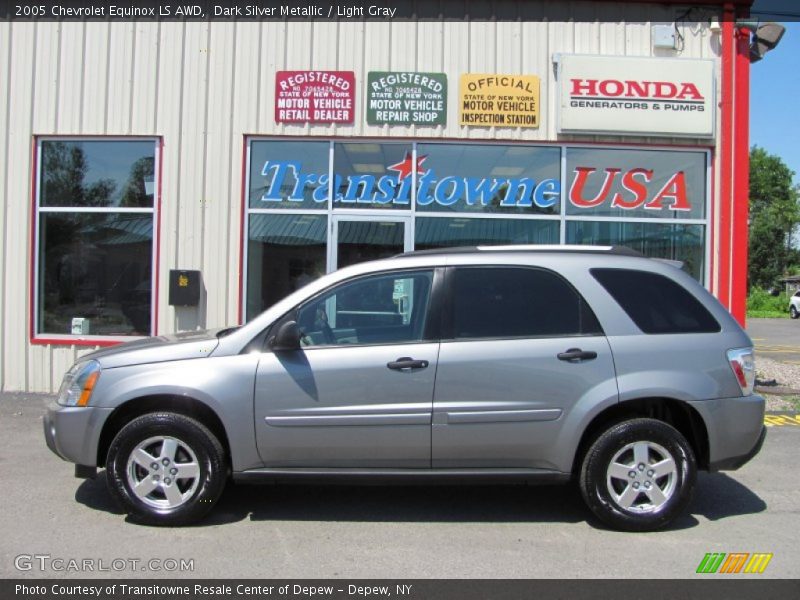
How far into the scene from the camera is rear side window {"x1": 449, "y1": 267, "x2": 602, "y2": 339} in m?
4.55

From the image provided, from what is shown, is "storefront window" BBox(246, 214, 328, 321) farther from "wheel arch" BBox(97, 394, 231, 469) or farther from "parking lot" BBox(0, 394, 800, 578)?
Result: "wheel arch" BBox(97, 394, 231, 469)

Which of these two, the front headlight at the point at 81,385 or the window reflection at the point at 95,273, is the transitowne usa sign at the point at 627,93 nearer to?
the window reflection at the point at 95,273

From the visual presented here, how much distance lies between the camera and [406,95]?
9.12 metres

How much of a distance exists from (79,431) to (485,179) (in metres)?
6.29

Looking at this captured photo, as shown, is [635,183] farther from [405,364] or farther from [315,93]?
[405,364]

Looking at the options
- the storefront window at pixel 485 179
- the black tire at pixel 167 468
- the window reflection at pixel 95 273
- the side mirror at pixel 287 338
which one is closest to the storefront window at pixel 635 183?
the storefront window at pixel 485 179

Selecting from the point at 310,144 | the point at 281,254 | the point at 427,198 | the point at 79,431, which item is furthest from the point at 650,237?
the point at 79,431

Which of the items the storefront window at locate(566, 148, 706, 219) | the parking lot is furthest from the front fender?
the storefront window at locate(566, 148, 706, 219)

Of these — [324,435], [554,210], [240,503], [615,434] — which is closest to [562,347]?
[615,434]

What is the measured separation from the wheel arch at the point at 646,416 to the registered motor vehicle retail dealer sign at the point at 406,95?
557 centimetres

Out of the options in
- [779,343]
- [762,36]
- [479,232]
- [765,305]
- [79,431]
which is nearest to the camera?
[79,431]

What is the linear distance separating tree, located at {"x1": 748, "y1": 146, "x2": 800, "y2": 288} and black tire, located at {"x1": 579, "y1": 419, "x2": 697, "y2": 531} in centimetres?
5678

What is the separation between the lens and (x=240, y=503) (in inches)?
200

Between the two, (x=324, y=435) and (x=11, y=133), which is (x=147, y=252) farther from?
(x=324, y=435)
